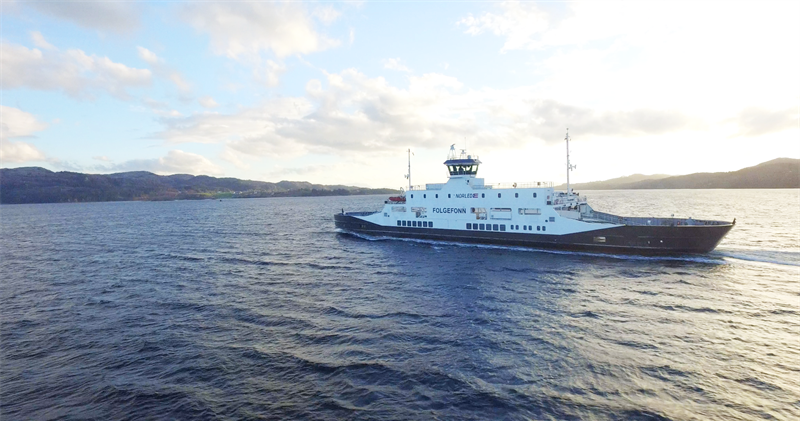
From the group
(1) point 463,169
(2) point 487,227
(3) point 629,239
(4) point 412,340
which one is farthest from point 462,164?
(4) point 412,340

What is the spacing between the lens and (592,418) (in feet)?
44.4

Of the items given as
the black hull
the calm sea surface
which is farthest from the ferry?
the calm sea surface

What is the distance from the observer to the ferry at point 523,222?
40.4 metres

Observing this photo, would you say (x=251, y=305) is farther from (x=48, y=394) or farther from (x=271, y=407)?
(x=271, y=407)

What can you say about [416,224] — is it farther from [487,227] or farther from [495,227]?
[495,227]

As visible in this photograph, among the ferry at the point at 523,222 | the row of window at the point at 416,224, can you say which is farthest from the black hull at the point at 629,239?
the row of window at the point at 416,224

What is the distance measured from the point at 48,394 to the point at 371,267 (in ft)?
87.7

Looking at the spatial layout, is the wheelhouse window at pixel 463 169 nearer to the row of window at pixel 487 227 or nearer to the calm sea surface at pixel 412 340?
the row of window at pixel 487 227

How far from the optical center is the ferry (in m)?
40.4

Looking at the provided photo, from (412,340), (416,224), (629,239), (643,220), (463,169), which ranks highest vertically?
(463,169)

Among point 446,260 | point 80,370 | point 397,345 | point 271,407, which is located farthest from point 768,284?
point 80,370

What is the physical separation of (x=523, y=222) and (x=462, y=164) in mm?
11684

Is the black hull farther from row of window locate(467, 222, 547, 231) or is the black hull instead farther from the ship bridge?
the ship bridge

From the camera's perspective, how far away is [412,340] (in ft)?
67.1
